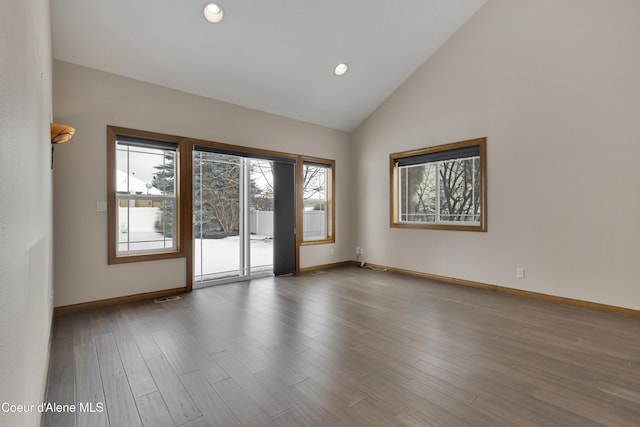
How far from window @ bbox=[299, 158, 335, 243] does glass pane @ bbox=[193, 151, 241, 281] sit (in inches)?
52.2

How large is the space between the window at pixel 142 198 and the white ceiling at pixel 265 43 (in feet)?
2.89

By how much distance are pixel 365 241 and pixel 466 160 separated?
241cm

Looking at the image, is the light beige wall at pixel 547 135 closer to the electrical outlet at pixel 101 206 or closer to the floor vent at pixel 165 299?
the floor vent at pixel 165 299

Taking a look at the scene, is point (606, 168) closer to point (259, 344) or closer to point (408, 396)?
point (408, 396)

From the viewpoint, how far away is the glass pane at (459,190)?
467cm

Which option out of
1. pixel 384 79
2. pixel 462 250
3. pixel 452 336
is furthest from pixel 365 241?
pixel 452 336

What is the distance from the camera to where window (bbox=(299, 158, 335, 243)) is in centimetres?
586

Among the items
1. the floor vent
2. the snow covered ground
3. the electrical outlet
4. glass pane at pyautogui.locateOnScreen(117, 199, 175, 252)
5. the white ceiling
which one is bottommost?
the floor vent

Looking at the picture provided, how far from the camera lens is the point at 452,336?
9.23ft

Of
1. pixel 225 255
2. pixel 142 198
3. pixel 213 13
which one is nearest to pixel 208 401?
pixel 142 198

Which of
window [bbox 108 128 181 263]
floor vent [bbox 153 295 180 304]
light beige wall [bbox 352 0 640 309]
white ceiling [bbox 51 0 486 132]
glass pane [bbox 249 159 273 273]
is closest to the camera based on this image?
white ceiling [bbox 51 0 486 132]

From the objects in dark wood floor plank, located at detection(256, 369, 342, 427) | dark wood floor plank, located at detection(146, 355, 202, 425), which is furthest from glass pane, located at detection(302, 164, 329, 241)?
dark wood floor plank, located at detection(256, 369, 342, 427)

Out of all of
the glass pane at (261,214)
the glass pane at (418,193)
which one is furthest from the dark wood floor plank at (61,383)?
the glass pane at (418,193)

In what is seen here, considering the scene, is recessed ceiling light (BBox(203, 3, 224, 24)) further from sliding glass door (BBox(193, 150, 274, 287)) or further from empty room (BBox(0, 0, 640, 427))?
sliding glass door (BBox(193, 150, 274, 287))
